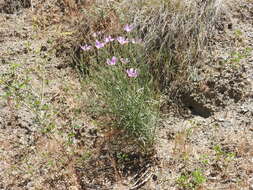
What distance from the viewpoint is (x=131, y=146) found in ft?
10.1

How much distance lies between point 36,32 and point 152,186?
2.19 m

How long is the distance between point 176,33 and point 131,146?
3.76ft

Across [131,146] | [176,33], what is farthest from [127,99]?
[176,33]

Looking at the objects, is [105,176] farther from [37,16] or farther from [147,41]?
[37,16]

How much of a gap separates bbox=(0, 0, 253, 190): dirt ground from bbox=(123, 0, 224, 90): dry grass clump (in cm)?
14

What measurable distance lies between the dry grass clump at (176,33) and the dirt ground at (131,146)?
142 millimetres

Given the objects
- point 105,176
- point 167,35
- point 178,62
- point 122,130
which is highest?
point 167,35

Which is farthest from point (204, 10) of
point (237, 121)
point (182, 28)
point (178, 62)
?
point (237, 121)

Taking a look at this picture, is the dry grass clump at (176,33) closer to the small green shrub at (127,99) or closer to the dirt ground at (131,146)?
the dirt ground at (131,146)

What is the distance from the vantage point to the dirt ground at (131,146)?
Result: 9.41 ft

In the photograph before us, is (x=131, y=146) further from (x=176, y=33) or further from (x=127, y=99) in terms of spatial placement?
(x=176, y=33)

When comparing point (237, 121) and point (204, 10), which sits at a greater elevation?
point (204, 10)

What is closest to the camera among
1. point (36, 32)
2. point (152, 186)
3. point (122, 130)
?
point (152, 186)

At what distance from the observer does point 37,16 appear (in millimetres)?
4219
